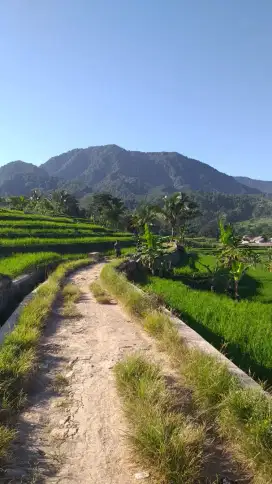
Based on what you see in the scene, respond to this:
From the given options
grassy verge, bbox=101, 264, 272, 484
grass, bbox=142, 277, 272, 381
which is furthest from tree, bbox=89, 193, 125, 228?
grassy verge, bbox=101, 264, 272, 484

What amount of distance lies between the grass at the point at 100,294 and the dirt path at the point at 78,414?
9.69ft

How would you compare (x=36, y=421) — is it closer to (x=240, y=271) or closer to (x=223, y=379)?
(x=223, y=379)

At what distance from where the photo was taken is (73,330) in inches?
344

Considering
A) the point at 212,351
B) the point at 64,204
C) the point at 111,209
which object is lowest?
the point at 212,351

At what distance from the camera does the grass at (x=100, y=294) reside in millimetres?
11641

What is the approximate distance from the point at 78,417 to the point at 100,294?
7819 millimetres

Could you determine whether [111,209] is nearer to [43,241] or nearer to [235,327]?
[43,241]

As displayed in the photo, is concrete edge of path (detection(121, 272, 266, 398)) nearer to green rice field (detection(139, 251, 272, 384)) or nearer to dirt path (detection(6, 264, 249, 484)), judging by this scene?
green rice field (detection(139, 251, 272, 384))

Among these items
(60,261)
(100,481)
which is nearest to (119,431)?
(100,481)

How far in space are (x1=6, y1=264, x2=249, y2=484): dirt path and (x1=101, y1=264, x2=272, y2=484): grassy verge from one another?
231 mm

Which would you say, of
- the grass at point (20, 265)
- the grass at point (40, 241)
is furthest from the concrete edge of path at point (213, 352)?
the grass at point (40, 241)

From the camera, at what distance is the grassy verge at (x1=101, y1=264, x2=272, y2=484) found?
12.5 ft

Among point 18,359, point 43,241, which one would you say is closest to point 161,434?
point 18,359

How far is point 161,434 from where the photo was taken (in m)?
3.87
